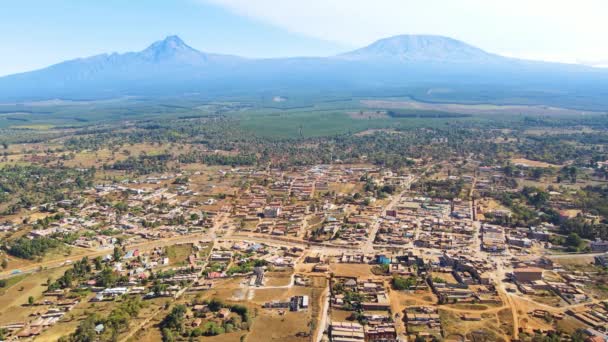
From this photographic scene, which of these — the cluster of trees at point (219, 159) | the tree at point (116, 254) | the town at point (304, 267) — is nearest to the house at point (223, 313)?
the town at point (304, 267)

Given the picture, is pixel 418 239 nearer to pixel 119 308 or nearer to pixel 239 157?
pixel 119 308

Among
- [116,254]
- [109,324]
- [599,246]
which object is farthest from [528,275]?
[116,254]

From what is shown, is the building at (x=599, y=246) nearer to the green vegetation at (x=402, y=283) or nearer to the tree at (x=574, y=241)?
the tree at (x=574, y=241)

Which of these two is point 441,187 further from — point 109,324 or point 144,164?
point 144,164

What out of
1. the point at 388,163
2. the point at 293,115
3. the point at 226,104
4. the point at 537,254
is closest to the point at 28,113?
the point at 226,104

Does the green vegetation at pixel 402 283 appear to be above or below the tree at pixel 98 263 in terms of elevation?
below

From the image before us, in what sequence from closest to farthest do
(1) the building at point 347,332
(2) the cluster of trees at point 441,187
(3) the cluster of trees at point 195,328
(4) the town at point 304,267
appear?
(1) the building at point 347,332
(3) the cluster of trees at point 195,328
(4) the town at point 304,267
(2) the cluster of trees at point 441,187

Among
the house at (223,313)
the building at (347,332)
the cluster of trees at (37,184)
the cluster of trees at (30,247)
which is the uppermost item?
the cluster of trees at (37,184)

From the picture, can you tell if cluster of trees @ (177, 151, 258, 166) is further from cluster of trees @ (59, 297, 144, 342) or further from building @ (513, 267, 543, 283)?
building @ (513, 267, 543, 283)

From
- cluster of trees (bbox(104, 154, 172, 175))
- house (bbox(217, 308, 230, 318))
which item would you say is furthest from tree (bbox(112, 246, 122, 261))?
cluster of trees (bbox(104, 154, 172, 175))
